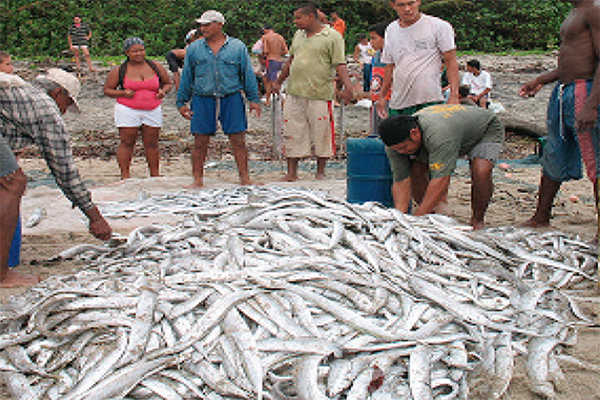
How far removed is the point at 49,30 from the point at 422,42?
54.3ft

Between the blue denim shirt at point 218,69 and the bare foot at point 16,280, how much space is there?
336 cm

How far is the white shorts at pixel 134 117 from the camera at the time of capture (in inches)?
286

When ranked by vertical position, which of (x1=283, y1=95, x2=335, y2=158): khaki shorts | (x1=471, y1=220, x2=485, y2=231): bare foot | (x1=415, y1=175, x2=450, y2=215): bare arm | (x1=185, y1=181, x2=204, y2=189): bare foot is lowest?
(x1=471, y1=220, x2=485, y2=231): bare foot

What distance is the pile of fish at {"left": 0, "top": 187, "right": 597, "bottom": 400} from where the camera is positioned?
108 inches

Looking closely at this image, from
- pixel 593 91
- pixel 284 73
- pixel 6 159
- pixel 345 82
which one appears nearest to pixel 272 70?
pixel 284 73

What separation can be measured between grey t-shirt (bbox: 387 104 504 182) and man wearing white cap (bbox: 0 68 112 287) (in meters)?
2.46

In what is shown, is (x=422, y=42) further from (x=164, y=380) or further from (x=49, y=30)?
(x=49, y=30)

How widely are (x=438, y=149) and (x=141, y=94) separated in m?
3.79

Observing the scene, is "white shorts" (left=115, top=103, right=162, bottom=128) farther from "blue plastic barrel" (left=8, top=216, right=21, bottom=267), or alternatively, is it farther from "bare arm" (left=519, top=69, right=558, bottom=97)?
"bare arm" (left=519, top=69, right=558, bottom=97)

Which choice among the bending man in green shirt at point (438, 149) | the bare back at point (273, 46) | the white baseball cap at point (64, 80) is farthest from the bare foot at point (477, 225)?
the bare back at point (273, 46)

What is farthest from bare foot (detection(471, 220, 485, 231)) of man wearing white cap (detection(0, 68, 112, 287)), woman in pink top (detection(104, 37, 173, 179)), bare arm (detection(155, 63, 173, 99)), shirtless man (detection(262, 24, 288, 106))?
shirtless man (detection(262, 24, 288, 106))

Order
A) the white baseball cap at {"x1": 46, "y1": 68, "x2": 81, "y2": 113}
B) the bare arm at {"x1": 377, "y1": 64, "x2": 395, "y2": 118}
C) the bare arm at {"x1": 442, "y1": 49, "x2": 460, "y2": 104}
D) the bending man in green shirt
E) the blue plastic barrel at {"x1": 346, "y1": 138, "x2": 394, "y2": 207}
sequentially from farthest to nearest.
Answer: the bare arm at {"x1": 377, "y1": 64, "x2": 395, "y2": 118} < the bare arm at {"x1": 442, "y1": 49, "x2": 460, "y2": 104} < the blue plastic barrel at {"x1": 346, "y1": 138, "x2": 394, "y2": 207} < the bending man in green shirt < the white baseball cap at {"x1": 46, "y1": 68, "x2": 81, "y2": 113}

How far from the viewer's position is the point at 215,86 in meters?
7.05

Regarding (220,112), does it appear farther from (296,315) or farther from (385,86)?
(296,315)
